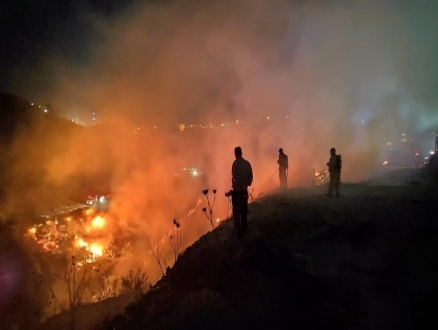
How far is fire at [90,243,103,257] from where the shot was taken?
66.5 ft

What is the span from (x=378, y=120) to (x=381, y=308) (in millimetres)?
49402

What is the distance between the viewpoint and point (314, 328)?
4699 mm

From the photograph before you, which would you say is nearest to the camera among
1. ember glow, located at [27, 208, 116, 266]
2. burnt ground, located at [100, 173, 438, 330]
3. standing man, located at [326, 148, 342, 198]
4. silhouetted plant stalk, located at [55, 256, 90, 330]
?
burnt ground, located at [100, 173, 438, 330]

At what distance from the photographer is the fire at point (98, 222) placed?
22816 mm

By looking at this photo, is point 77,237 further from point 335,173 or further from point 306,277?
point 306,277

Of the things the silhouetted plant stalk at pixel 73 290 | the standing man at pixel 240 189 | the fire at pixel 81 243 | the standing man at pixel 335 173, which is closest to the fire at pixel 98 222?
the fire at pixel 81 243

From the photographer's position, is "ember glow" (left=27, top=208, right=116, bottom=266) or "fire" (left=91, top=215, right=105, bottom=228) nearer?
"ember glow" (left=27, top=208, right=116, bottom=266)

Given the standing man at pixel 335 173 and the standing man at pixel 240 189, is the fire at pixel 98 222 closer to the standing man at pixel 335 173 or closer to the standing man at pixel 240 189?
the standing man at pixel 335 173

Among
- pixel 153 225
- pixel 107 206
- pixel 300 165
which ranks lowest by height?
pixel 153 225

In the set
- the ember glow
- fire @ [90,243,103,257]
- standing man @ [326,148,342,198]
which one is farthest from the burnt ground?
fire @ [90,243,103,257]

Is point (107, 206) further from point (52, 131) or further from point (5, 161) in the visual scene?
point (52, 131)

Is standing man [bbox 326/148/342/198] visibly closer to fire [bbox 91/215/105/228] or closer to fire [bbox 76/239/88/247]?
fire [bbox 76/239/88/247]

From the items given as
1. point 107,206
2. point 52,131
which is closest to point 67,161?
point 52,131

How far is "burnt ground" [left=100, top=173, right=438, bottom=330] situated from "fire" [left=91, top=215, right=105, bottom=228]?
17010mm
